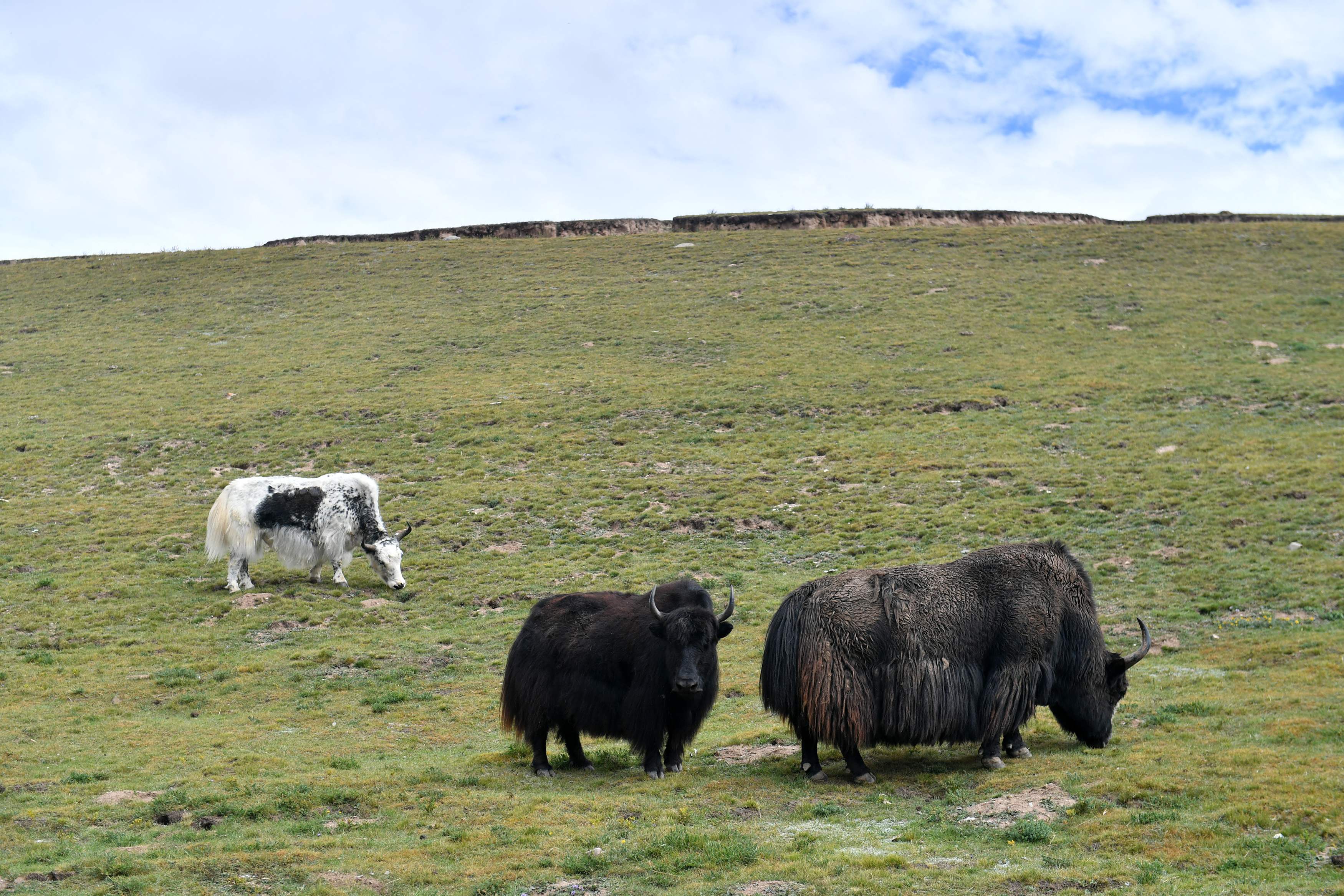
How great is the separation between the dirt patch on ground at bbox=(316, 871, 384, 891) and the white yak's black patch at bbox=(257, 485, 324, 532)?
14.7m

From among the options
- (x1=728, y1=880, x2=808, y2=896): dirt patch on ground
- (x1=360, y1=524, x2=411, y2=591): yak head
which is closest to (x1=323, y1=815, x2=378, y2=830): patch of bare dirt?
(x1=728, y1=880, x2=808, y2=896): dirt patch on ground

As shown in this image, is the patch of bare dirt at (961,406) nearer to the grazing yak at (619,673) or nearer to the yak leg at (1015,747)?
the yak leg at (1015,747)

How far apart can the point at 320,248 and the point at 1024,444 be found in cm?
4355

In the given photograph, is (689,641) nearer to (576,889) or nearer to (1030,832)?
(576,889)

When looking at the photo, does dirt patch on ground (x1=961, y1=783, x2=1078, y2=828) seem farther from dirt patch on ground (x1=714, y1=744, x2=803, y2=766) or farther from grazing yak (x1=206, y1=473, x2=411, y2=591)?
grazing yak (x1=206, y1=473, x2=411, y2=591)

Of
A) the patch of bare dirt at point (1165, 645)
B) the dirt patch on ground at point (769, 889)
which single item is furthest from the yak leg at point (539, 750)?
the patch of bare dirt at point (1165, 645)

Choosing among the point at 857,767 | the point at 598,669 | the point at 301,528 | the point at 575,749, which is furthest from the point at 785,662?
the point at 301,528

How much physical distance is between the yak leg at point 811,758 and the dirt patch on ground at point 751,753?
91cm

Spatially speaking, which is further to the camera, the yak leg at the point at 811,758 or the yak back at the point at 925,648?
the yak leg at the point at 811,758

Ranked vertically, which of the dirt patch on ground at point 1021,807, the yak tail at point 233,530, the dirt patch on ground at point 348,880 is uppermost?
the yak tail at point 233,530

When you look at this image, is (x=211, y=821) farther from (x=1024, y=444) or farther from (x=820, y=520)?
(x=1024, y=444)

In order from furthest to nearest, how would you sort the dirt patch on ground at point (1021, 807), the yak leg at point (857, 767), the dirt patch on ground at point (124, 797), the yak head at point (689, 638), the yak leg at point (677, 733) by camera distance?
the yak leg at point (677, 733) → the yak head at point (689, 638) → the yak leg at point (857, 767) → the dirt patch on ground at point (124, 797) → the dirt patch on ground at point (1021, 807)

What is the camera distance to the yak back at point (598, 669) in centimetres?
1163

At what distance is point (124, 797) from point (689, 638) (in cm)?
576
